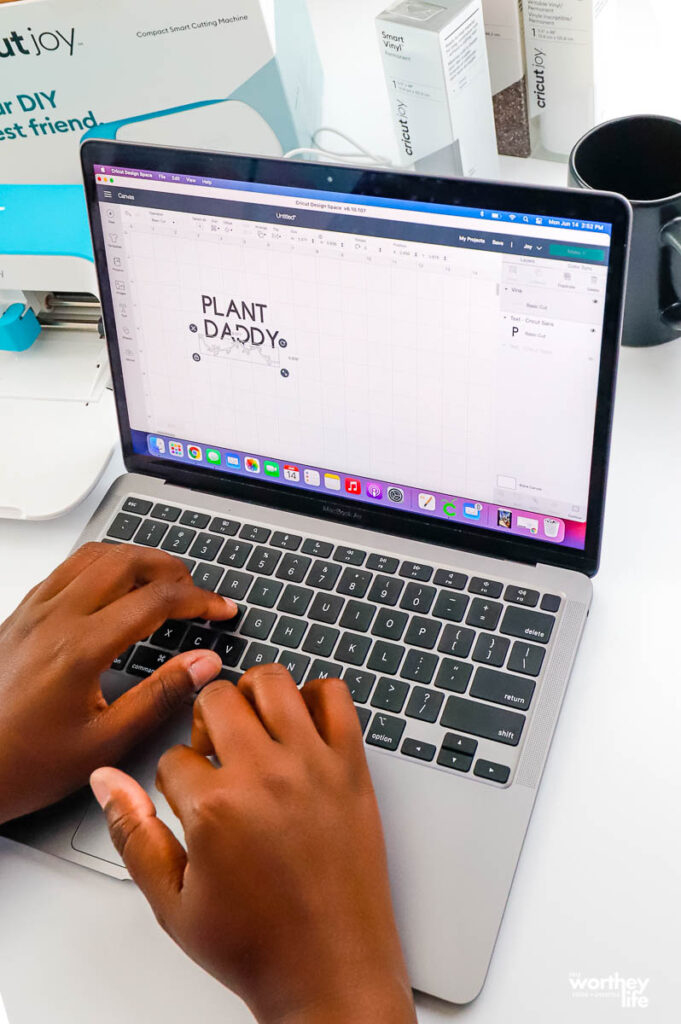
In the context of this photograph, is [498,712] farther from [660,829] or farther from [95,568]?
[95,568]

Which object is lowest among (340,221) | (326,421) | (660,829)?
(660,829)

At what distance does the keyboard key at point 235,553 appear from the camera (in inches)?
27.1

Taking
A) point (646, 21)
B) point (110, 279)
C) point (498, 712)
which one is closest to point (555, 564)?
point (498, 712)

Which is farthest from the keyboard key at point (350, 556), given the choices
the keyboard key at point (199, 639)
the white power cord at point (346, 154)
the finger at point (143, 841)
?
the white power cord at point (346, 154)

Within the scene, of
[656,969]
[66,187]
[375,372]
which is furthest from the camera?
[66,187]

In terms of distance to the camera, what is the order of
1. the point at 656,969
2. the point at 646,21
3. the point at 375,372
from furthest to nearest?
the point at 646,21
the point at 375,372
the point at 656,969

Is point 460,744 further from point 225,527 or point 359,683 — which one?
point 225,527

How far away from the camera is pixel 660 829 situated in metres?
0.56

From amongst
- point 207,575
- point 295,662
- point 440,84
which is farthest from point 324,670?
point 440,84

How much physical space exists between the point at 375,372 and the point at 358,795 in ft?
0.90

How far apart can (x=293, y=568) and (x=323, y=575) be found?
24mm

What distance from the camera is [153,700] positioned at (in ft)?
1.94

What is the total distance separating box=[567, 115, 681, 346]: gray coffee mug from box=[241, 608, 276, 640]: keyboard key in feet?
1.30

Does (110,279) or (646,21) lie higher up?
(110,279)
